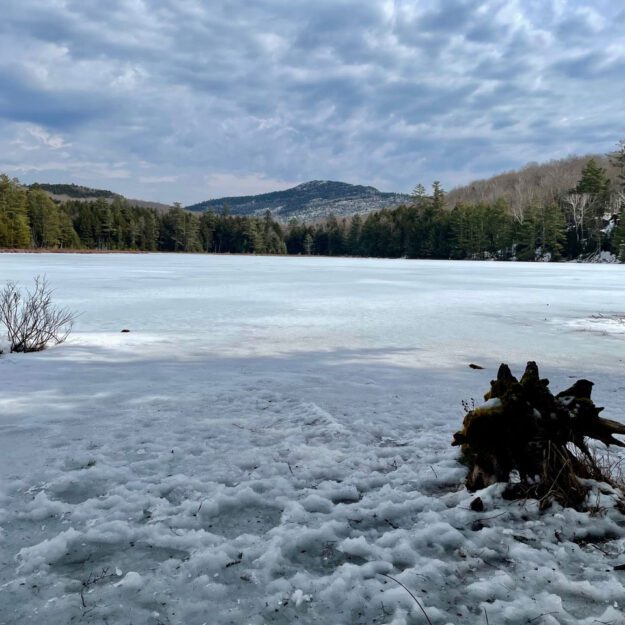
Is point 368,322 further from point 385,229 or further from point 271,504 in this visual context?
point 385,229

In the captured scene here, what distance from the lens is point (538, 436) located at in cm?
315

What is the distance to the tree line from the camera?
7150cm

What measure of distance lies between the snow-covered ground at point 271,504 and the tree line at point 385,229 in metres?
67.5

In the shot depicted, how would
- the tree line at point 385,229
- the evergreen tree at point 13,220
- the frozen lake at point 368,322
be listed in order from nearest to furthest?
the frozen lake at point 368,322
the evergreen tree at point 13,220
the tree line at point 385,229

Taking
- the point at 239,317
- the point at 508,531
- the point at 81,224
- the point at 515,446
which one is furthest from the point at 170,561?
the point at 81,224

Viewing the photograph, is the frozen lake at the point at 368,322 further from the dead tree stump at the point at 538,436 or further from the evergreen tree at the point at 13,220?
the evergreen tree at the point at 13,220

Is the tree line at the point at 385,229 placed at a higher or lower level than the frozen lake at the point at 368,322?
higher

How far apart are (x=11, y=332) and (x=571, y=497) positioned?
28.5ft

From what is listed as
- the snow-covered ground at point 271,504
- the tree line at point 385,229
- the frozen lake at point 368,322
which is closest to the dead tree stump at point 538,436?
the snow-covered ground at point 271,504

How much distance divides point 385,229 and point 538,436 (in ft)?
315

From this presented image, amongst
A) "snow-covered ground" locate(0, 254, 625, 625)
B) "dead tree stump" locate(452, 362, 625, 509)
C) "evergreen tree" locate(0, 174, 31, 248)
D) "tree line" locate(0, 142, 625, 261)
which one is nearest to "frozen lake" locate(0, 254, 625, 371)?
"snow-covered ground" locate(0, 254, 625, 625)

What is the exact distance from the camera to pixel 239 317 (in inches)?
483

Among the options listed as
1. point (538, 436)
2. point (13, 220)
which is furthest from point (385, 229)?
point (538, 436)

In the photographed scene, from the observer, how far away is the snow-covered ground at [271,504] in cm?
225
